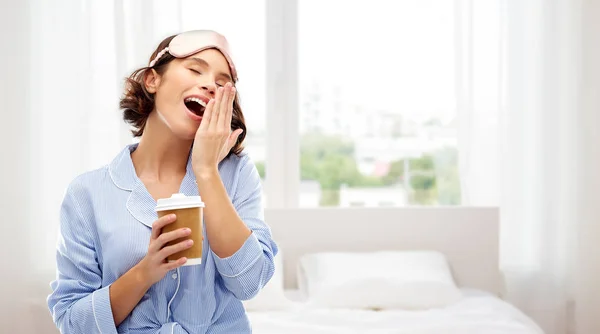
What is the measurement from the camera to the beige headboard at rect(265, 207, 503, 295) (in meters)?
3.24

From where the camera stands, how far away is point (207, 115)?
1249 mm

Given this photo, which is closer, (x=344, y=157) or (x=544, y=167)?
(x=544, y=167)

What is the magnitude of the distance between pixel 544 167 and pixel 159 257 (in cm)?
256

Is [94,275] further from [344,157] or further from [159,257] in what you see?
[344,157]

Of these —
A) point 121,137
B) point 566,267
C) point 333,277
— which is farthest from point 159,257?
point 566,267

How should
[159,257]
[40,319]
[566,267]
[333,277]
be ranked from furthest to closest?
[566,267]
[40,319]
[333,277]
[159,257]

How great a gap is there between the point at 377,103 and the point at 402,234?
671 mm

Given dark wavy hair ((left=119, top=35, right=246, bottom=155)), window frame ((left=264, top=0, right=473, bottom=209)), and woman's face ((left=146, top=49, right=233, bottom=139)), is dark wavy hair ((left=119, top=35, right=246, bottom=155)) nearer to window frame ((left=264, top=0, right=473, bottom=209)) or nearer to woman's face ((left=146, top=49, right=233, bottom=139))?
woman's face ((left=146, top=49, right=233, bottom=139))

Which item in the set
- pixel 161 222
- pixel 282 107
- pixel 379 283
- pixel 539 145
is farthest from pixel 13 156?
pixel 539 145

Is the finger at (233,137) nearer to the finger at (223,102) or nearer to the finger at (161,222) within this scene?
the finger at (223,102)

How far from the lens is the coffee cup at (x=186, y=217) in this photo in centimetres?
112

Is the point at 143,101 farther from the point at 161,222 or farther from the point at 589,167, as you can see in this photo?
the point at 589,167

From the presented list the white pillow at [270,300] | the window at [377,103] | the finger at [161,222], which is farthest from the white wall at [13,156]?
the finger at [161,222]

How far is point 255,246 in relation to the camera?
1.23 m
